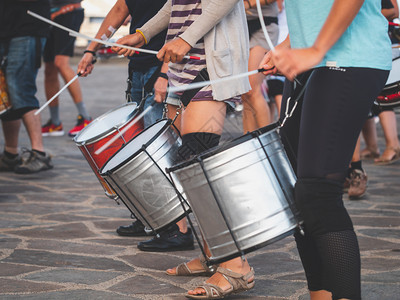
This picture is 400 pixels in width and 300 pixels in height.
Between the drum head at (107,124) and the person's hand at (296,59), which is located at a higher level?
the person's hand at (296,59)

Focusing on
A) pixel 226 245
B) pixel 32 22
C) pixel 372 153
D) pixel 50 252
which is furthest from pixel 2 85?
pixel 226 245

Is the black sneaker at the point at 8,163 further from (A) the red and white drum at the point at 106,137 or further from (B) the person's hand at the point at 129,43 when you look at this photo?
(B) the person's hand at the point at 129,43

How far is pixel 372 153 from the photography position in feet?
23.0

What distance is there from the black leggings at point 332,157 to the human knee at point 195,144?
2.69 ft

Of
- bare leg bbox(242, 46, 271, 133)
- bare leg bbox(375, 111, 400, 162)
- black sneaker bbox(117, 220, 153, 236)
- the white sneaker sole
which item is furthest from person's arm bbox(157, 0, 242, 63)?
the white sneaker sole

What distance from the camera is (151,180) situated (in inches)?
125

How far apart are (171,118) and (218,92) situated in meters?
0.51

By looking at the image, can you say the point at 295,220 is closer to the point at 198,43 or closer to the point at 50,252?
the point at 198,43

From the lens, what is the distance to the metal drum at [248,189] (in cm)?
240

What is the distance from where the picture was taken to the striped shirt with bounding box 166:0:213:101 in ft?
10.6

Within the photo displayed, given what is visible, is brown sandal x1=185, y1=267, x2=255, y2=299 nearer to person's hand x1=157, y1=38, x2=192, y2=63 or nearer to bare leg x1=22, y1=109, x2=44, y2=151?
person's hand x1=157, y1=38, x2=192, y2=63

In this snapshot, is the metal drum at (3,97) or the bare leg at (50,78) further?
the bare leg at (50,78)

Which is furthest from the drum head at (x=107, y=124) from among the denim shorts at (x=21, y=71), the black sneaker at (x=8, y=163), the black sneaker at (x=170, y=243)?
the black sneaker at (x=8, y=163)

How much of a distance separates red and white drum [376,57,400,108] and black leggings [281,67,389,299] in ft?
6.34
